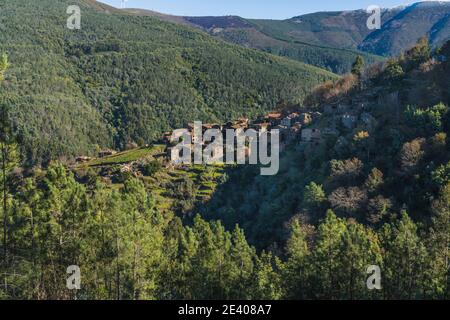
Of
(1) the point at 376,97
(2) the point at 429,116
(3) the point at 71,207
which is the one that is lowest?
(3) the point at 71,207

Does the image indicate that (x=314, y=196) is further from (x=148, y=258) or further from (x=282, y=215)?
(x=148, y=258)

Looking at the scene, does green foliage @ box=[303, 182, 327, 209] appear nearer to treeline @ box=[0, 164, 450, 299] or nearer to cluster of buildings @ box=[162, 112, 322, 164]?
cluster of buildings @ box=[162, 112, 322, 164]

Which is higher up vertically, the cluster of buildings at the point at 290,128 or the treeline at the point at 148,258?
the cluster of buildings at the point at 290,128

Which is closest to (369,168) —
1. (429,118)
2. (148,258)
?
(429,118)

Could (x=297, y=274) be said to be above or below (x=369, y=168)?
below

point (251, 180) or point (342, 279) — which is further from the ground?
point (251, 180)

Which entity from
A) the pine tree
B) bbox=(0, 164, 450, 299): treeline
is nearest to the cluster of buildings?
the pine tree

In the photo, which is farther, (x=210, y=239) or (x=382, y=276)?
(x=210, y=239)

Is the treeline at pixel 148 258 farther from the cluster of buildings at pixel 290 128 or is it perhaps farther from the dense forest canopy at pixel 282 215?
the cluster of buildings at pixel 290 128

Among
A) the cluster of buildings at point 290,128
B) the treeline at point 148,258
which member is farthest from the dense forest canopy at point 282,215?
the cluster of buildings at point 290,128

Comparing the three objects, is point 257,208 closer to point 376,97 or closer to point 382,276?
point 376,97

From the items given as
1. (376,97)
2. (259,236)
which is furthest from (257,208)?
(376,97)
